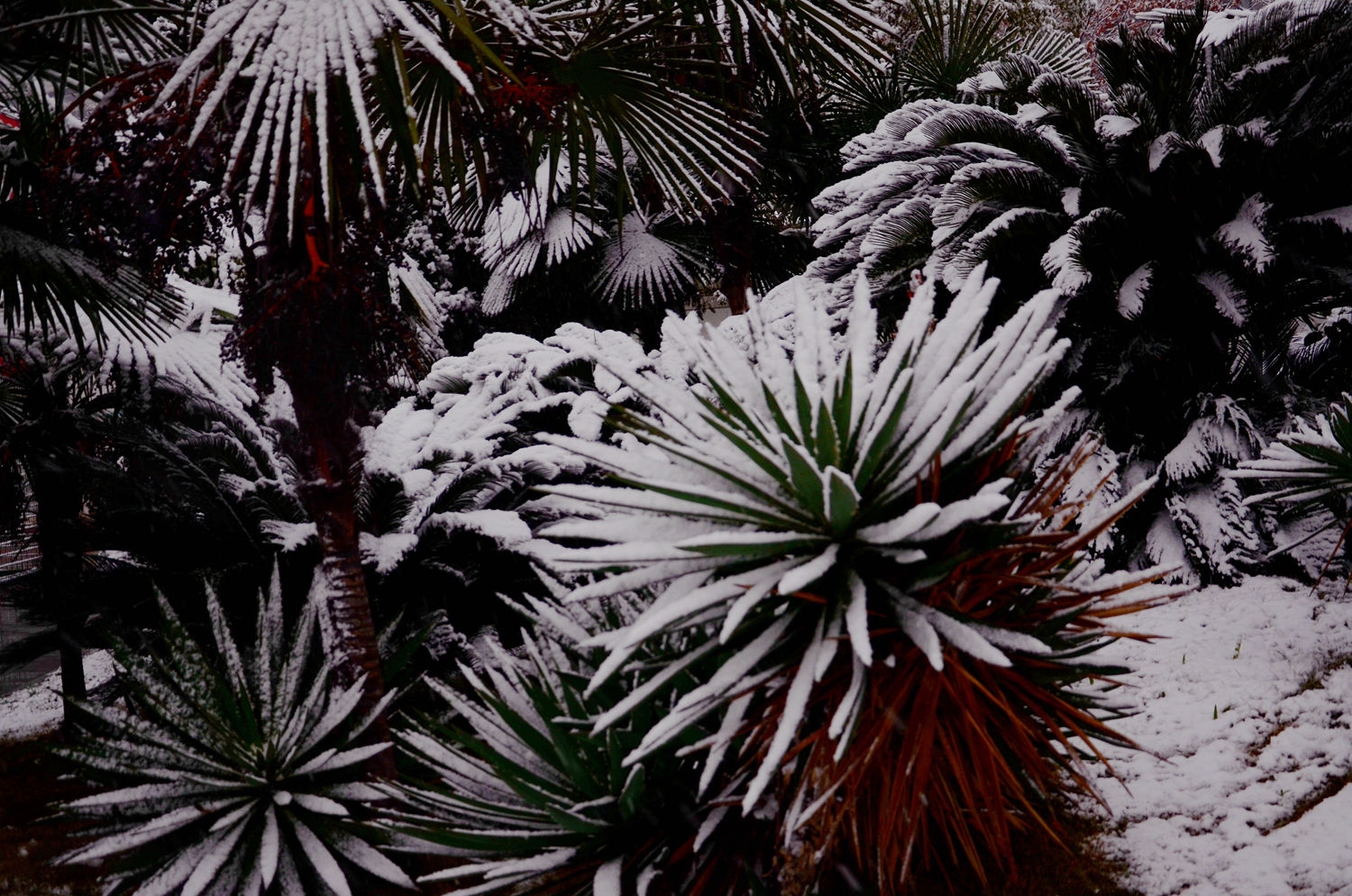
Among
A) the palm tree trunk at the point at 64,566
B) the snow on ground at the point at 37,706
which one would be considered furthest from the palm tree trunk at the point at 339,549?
the snow on ground at the point at 37,706

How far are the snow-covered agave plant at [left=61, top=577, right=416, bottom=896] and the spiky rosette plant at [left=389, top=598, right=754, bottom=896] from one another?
0.35 meters

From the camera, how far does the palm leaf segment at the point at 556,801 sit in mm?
1950

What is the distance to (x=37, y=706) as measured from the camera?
5.76m

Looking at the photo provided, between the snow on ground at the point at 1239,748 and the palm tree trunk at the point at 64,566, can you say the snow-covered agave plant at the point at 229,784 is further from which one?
the snow on ground at the point at 1239,748

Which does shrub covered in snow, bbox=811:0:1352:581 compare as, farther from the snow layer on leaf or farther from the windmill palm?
the windmill palm

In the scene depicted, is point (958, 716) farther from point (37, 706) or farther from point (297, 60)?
point (37, 706)

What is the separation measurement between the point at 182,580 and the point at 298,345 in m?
2.07

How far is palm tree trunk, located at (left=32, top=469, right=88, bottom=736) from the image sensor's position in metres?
4.09

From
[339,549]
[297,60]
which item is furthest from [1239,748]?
[297,60]

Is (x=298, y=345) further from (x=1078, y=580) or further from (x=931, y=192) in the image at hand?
(x=931, y=192)

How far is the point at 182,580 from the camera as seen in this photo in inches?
161

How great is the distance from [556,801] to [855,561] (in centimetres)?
95

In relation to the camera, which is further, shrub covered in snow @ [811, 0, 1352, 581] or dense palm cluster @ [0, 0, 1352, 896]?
shrub covered in snow @ [811, 0, 1352, 581]

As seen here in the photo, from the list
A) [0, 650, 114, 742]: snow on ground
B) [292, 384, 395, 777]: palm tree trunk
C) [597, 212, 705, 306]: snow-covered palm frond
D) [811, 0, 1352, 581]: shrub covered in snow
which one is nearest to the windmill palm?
[292, 384, 395, 777]: palm tree trunk
